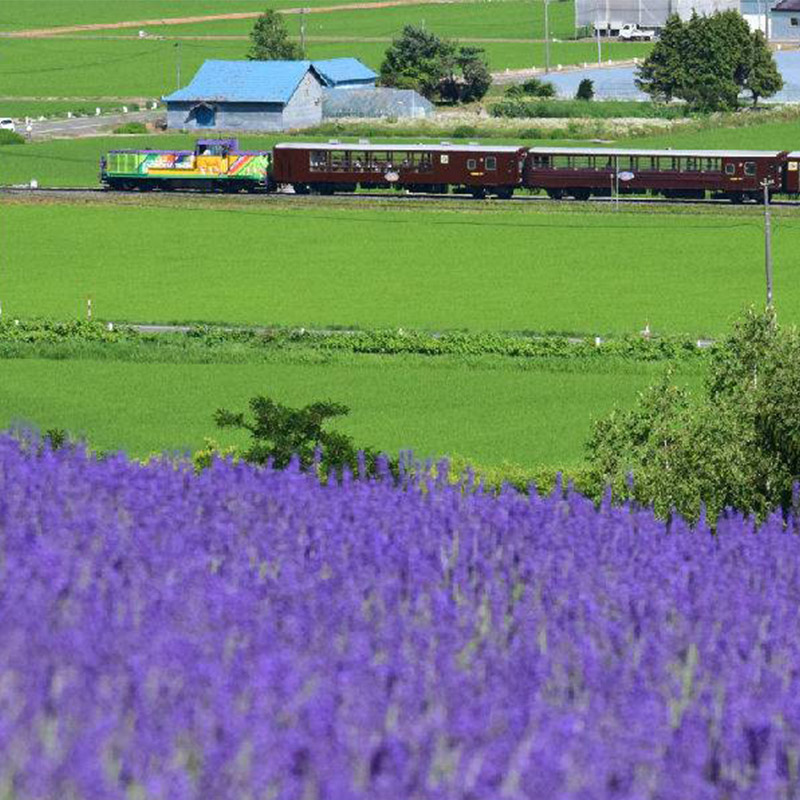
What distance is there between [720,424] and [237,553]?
559 inches

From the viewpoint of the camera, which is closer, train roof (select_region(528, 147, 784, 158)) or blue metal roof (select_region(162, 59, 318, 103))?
train roof (select_region(528, 147, 784, 158))

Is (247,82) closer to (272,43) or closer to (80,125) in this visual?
(80,125)

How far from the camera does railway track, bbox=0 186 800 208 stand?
104125 millimetres

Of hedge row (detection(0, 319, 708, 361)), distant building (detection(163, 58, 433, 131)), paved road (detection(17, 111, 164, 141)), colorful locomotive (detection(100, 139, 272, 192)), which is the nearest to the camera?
hedge row (detection(0, 319, 708, 361))

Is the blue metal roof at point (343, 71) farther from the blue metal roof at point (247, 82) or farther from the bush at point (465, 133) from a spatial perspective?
the bush at point (465, 133)

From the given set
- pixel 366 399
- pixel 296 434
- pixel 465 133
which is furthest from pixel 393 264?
pixel 296 434

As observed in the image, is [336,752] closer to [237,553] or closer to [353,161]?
[237,553]

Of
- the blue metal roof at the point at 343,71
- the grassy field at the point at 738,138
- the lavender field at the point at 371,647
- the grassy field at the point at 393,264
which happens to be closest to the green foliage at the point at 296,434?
the lavender field at the point at 371,647

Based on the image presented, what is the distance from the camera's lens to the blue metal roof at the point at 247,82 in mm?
146375

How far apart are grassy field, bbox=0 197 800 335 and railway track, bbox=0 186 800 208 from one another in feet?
6.60

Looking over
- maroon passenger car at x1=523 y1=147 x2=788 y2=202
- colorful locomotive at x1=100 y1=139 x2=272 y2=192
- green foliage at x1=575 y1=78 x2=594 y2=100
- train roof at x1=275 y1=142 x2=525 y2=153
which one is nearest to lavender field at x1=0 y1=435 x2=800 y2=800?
maroon passenger car at x1=523 y1=147 x2=788 y2=202

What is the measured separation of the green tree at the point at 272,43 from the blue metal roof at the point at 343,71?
11005mm

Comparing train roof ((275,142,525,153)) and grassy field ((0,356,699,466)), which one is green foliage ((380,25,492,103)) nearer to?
train roof ((275,142,525,153))

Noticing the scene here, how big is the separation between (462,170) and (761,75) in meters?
56.6
